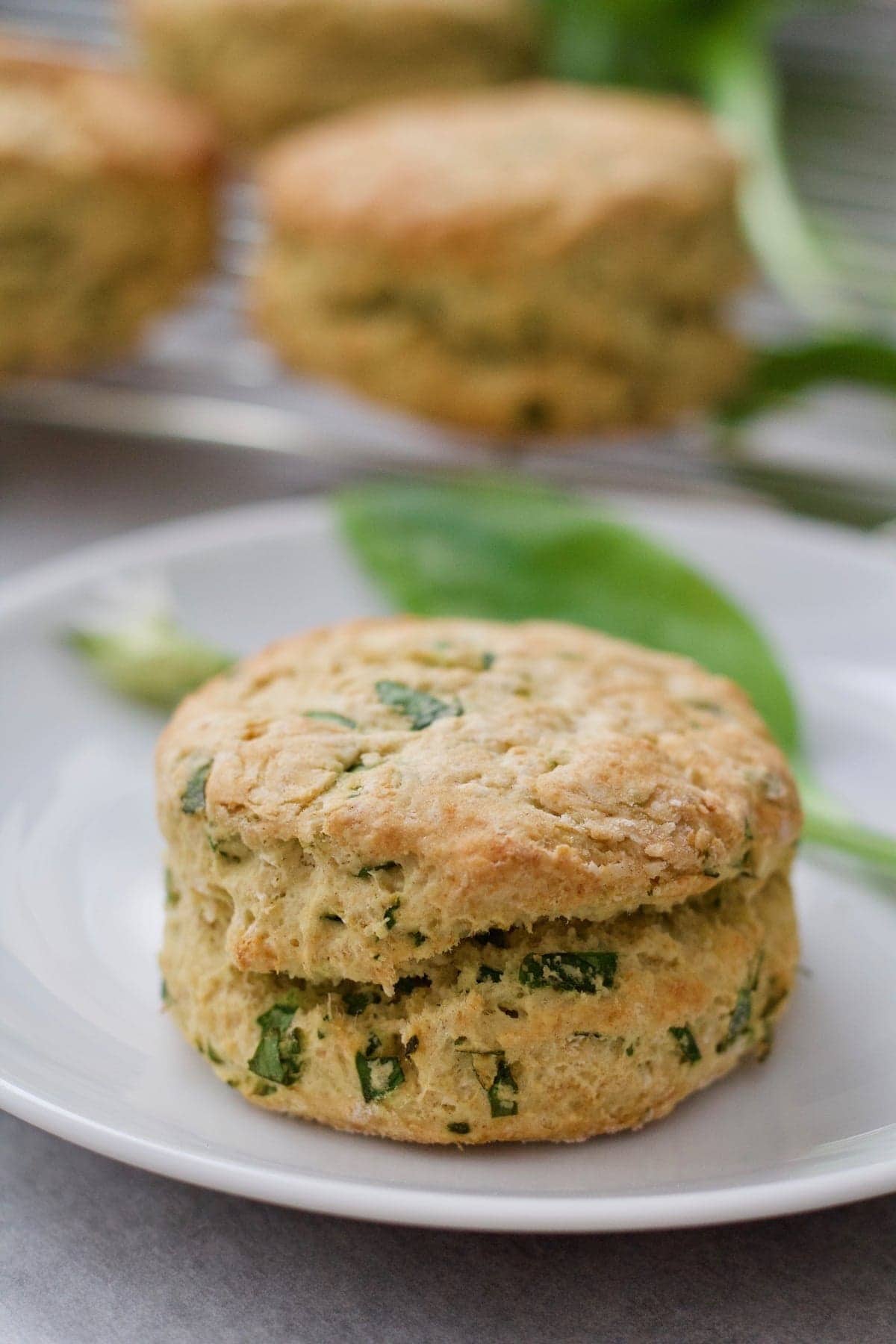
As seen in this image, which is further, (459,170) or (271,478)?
(271,478)

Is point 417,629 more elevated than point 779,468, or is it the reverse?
point 417,629

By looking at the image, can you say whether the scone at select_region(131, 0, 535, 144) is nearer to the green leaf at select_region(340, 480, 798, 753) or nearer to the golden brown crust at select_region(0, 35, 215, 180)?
the golden brown crust at select_region(0, 35, 215, 180)

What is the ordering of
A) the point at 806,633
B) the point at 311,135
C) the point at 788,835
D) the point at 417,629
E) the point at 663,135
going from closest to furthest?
the point at 788,835, the point at 417,629, the point at 806,633, the point at 663,135, the point at 311,135

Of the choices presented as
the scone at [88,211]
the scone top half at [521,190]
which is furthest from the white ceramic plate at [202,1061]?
the scone at [88,211]

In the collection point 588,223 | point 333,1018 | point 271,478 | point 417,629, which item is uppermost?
point 588,223

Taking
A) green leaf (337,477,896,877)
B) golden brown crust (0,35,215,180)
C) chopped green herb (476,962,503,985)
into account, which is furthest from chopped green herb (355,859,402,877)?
golden brown crust (0,35,215,180)

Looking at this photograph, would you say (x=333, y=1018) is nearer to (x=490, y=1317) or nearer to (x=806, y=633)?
(x=490, y=1317)

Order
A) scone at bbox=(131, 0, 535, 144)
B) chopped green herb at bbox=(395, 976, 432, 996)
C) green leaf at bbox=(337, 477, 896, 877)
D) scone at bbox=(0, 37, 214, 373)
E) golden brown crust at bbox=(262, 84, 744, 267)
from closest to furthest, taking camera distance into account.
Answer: chopped green herb at bbox=(395, 976, 432, 996) < green leaf at bbox=(337, 477, 896, 877) < golden brown crust at bbox=(262, 84, 744, 267) < scone at bbox=(0, 37, 214, 373) < scone at bbox=(131, 0, 535, 144)

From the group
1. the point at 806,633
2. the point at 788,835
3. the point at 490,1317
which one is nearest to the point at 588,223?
the point at 806,633
